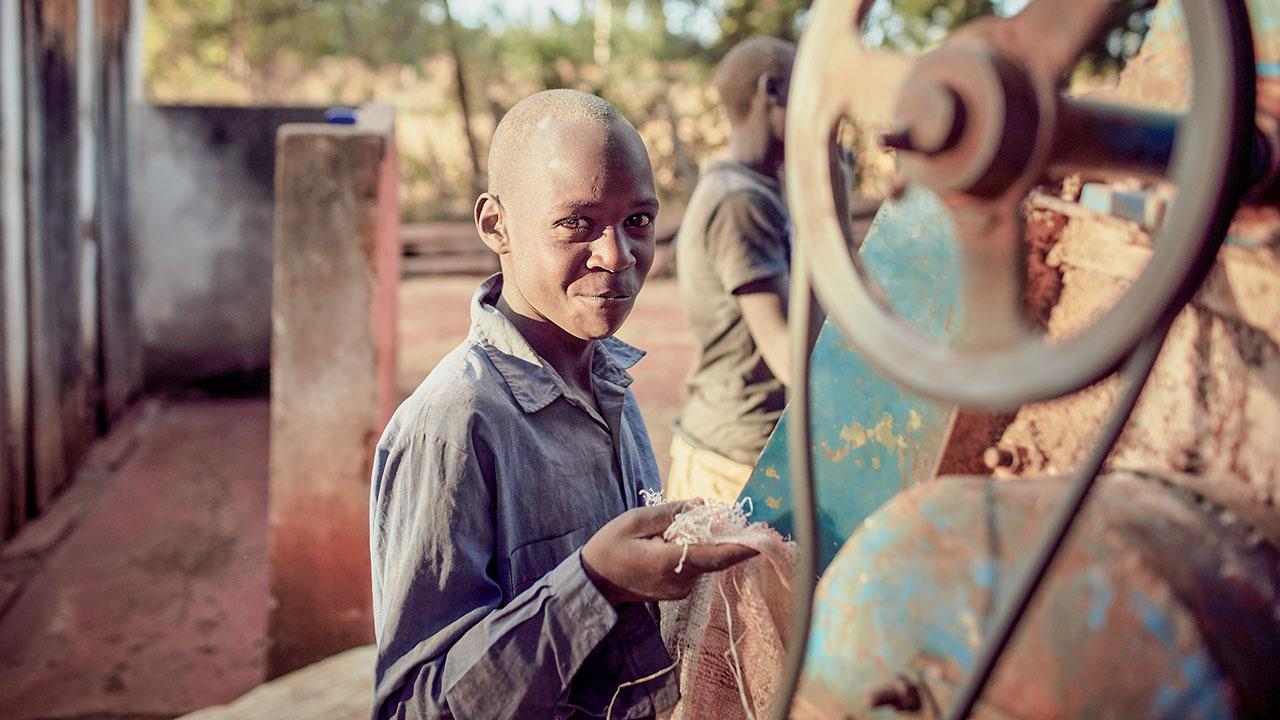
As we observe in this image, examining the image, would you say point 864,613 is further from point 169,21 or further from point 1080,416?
point 169,21

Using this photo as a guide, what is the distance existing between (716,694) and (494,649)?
0.35 m

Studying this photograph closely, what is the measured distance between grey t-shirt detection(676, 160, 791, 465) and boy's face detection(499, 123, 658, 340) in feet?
4.57

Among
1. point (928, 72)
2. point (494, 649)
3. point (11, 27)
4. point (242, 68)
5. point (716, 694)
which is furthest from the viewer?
point (242, 68)

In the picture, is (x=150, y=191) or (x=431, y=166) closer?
(x=150, y=191)

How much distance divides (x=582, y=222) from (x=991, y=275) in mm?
733

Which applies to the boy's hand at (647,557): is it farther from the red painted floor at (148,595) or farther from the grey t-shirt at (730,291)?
the red painted floor at (148,595)

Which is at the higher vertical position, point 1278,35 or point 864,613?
point 1278,35

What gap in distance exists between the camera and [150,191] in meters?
8.12

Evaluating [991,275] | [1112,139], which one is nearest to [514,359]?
[991,275]

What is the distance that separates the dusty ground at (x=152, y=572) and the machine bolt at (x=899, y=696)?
12.0ft

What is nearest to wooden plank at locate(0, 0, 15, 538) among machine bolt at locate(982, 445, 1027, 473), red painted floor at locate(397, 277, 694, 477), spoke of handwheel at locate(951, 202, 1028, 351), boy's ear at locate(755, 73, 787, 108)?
red painted floor at locate(397, 277, 694, 477)

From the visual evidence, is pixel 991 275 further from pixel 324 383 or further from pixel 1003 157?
pixel 324 383

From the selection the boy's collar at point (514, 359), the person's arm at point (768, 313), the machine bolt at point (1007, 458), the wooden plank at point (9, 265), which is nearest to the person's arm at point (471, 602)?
the boy's collar at point (514, 359)

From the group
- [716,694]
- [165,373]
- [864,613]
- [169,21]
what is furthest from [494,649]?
[169,21]
